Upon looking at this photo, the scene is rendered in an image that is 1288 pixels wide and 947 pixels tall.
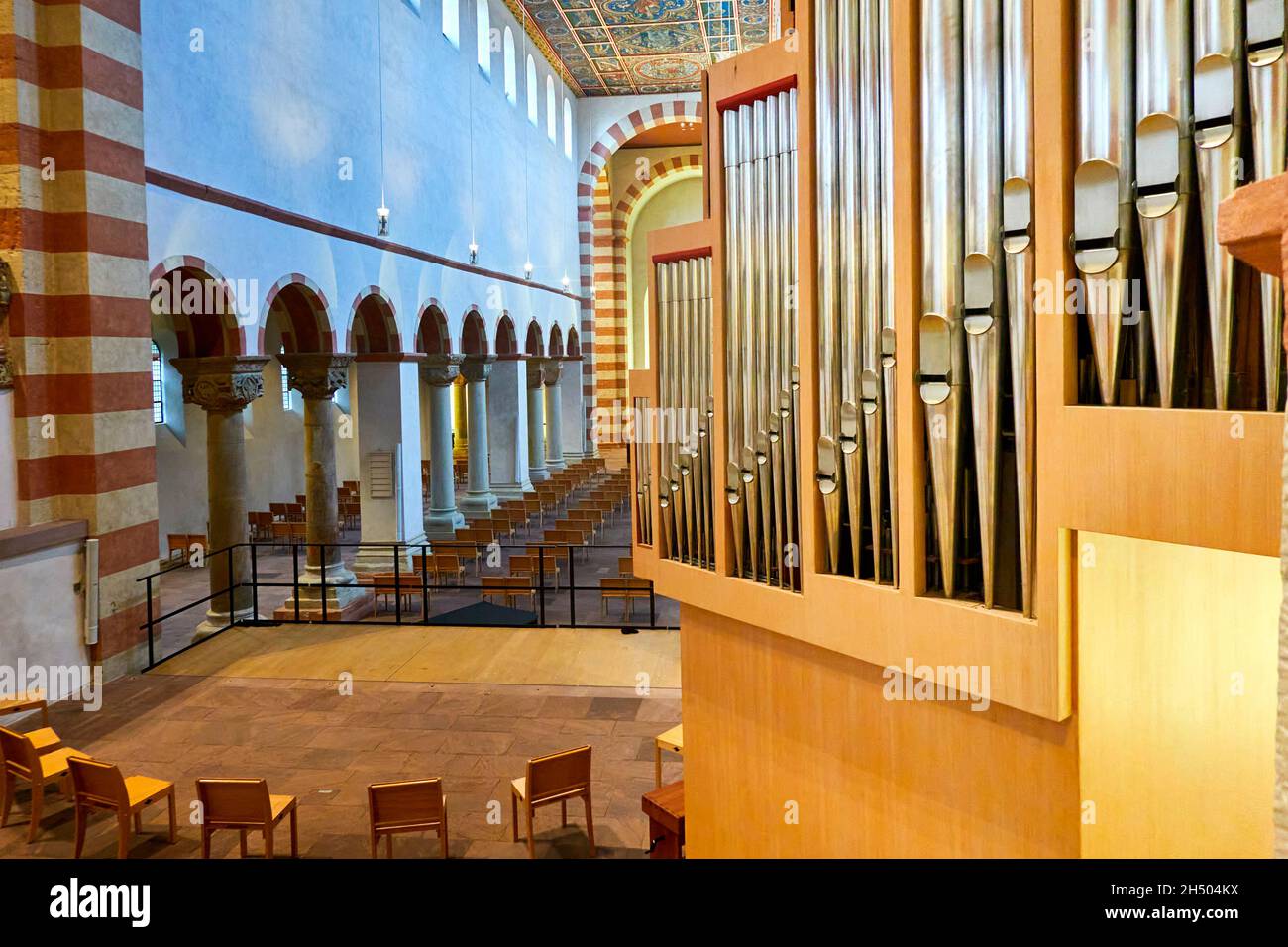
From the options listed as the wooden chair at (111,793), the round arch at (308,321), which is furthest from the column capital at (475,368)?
the wooden chair at (111,793)

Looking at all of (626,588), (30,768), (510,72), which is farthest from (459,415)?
(30,768)

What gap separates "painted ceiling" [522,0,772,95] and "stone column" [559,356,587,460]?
760 centimetres

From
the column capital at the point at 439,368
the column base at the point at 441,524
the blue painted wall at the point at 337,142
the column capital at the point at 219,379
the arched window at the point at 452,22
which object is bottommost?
the column base at the point at 441,524

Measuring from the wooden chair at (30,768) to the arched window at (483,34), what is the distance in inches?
606

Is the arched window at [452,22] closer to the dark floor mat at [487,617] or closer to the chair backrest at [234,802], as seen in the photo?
the dark floor mat at [487,617]

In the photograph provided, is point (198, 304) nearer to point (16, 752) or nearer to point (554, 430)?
point (16, 752)

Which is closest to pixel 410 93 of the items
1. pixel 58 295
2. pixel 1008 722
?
pixel 58 295

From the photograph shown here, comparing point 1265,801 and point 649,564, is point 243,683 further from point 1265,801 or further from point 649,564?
point 1265,801

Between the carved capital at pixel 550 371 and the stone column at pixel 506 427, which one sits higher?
the carved capital at pixel 550 371

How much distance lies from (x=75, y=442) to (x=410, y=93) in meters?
8.69

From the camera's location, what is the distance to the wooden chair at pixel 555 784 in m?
5.90

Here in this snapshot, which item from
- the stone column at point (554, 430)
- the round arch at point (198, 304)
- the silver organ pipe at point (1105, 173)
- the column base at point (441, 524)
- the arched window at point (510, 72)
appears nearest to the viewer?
the silver organ pipe at point (1105, 173)
